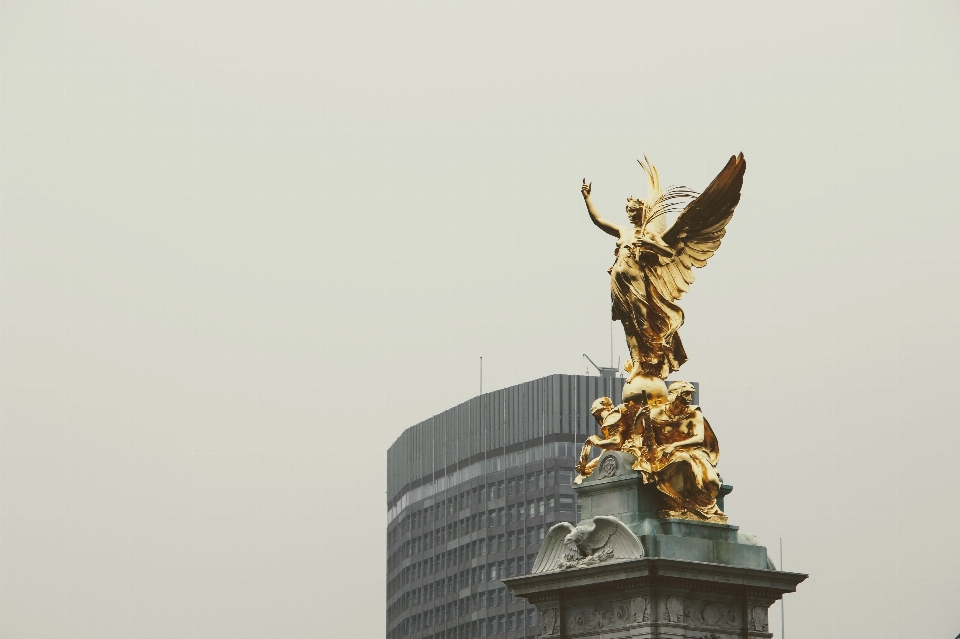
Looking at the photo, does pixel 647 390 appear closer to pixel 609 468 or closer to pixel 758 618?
pixel 609 468

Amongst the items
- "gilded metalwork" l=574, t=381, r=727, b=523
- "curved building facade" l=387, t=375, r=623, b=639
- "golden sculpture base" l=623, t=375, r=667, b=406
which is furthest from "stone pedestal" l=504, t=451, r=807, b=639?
"curved building facade" l=387, t=375, r=623, b=639

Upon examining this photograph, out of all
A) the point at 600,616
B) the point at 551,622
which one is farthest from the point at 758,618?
the point at 551,622

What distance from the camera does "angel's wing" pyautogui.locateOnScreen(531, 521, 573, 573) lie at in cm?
3341

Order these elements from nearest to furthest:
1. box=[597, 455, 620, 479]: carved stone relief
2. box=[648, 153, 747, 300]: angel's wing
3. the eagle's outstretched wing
→ 1. the eagle's outstretched wing
2. box=[597, 455, 620, 479]: carved stone relief
3. box=[648, 153, 747, 300]: angel's wing

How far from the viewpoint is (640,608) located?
105 ft

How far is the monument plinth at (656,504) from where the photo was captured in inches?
1264

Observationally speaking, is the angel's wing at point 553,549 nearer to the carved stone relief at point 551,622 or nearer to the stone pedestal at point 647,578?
the stone pedestal at point 647,578

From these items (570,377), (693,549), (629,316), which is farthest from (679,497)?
(570,377)

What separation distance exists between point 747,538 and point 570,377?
108 m

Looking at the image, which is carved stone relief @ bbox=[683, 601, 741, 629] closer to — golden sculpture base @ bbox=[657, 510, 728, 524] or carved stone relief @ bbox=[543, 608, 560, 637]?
golden sculpture base @ bbox=[657, 510, 728, 524]

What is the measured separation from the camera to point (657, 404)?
33.3 m

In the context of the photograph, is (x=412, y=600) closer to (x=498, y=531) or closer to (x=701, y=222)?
(x=498, y=531)

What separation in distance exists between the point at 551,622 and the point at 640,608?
6.47ft

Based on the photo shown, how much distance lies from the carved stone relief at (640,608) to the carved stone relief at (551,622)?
1614 millimetres
